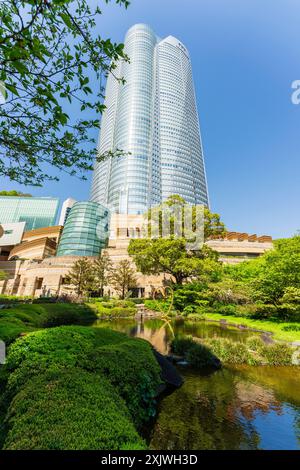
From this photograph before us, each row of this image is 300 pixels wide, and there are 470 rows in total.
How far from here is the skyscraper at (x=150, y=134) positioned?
369 ft

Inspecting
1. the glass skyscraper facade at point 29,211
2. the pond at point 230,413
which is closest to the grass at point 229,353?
the pond at point 230,413

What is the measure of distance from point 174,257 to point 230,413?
2007cm

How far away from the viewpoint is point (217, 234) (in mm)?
26328

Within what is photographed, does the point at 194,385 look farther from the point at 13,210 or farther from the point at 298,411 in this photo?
the point at 13,210

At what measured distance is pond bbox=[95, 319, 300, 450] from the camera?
410 centimetres

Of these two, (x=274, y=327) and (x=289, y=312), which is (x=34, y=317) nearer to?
(x=274, y=327)

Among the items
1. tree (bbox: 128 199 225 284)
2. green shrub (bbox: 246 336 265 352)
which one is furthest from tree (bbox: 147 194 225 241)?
green shrub (bbox: 246 336 265 352)

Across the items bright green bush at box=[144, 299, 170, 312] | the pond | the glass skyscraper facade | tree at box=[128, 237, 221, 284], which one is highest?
the glass skyscraper facade

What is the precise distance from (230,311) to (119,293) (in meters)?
23.0

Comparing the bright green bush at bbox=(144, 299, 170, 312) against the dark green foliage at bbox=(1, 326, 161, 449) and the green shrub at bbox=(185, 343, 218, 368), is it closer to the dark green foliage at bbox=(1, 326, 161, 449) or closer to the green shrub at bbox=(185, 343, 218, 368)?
the green shrub at bbox=(185, 343, 218, 368)

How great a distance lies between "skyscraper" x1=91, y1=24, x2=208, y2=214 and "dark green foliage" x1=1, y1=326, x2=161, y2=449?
100800 millimetres

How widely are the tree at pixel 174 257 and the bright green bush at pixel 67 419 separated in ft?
67.0

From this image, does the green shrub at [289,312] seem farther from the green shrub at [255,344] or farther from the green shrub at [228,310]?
the green shrub at [255,344]

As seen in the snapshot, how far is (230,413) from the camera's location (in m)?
5.11
